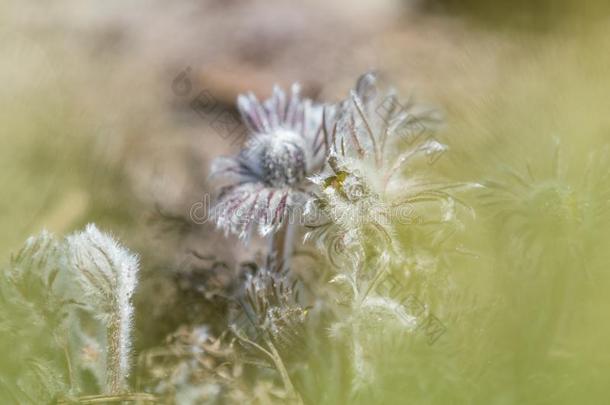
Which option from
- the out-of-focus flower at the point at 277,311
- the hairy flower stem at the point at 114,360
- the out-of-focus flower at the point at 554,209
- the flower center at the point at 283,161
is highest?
the flower center at the point at 283,161

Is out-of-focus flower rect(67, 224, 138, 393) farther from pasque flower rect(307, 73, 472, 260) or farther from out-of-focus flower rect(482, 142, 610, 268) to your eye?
out-of-focus flower rect(482, 142, 610, 268)

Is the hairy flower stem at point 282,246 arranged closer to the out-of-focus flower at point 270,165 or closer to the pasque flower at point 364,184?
the out-of-focus flower at point 270,165

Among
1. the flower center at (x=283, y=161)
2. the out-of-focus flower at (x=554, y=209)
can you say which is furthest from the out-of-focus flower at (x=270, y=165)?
the out-of-focus flower at (x=554, y=209)

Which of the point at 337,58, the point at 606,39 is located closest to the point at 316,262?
the point at 606,39

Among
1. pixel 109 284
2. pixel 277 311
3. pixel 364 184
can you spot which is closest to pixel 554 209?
pixel 364 184

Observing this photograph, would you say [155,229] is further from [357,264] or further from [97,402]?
[357,264]

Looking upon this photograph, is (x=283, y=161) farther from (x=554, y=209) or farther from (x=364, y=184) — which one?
(x=554, y=209)

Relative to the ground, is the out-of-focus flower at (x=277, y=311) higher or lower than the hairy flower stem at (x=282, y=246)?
lower
